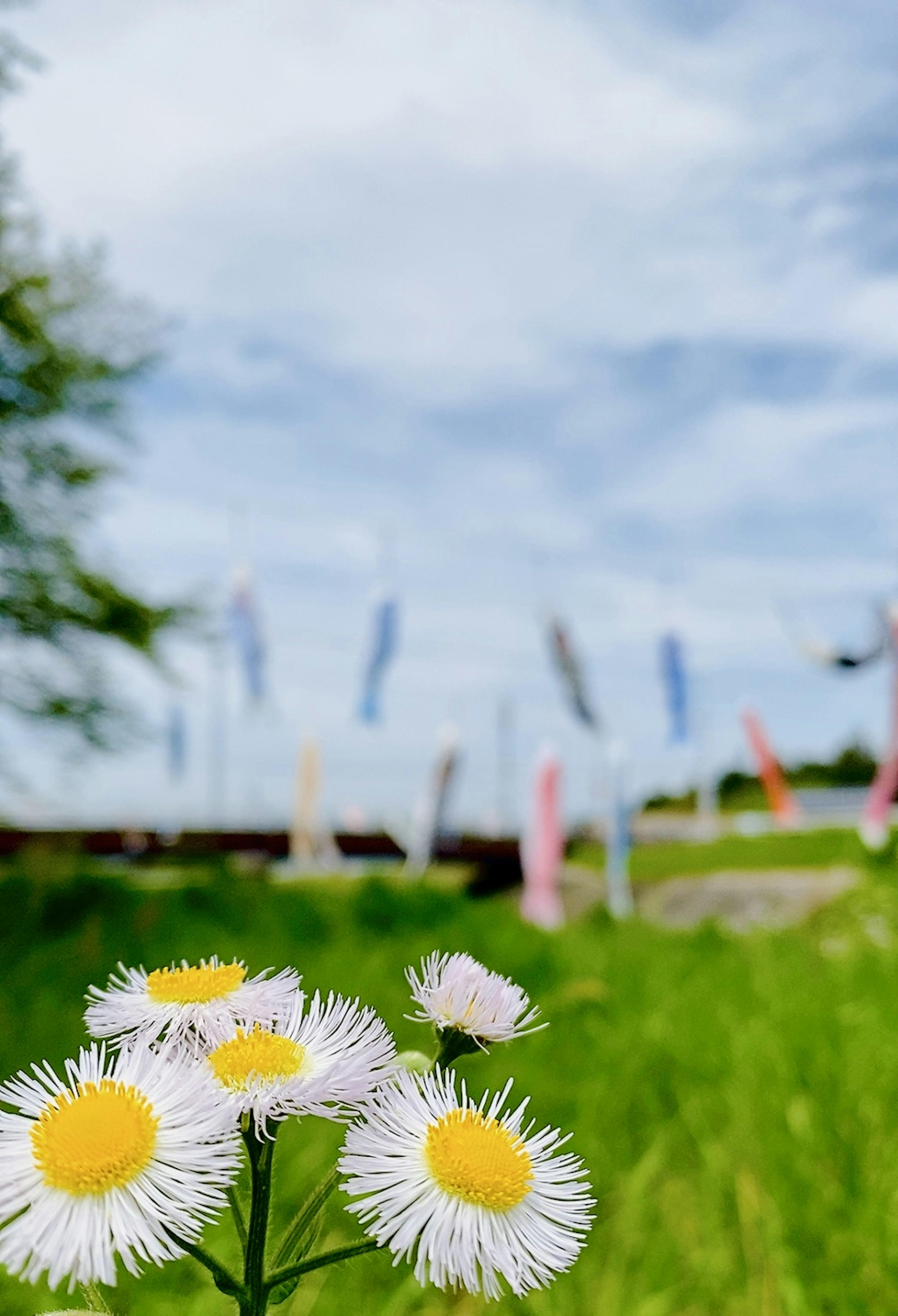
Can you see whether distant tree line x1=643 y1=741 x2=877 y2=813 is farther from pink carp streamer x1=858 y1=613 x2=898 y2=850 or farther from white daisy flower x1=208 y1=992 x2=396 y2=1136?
white daisy flower x1=208 y1=992 x2=396 y2=1136

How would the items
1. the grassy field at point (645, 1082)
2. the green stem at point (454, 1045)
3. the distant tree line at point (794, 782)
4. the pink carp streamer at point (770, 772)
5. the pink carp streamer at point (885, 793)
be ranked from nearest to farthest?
the green stem at point (454, 1045)
the grassy field at point (645, 1082)
the pink carp streamer at point (885, 793)
the pink carp streamer at point (770, 772)
the distant tree line at point (794, 782)

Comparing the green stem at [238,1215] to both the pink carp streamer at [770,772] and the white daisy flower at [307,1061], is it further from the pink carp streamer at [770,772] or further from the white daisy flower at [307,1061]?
the pink carp streamer at [770,772]

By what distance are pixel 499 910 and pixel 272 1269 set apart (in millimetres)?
6708

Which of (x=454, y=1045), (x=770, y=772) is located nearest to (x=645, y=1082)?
(x=454, y=1045)

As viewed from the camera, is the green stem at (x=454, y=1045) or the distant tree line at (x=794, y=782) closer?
the green stem at (x=454, y=1045)

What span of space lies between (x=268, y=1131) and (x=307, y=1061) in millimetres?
30

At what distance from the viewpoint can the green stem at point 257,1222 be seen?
1.18ft

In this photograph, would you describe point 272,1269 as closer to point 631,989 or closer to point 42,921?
point 631,989

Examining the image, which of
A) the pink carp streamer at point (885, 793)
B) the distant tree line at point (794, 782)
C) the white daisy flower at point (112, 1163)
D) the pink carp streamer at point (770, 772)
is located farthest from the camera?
the distant tree line at point (794, 782)

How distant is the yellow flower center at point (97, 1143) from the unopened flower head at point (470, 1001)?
11 cm

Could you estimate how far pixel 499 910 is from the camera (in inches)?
273

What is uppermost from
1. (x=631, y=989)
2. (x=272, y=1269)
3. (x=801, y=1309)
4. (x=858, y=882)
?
(x=272, y=1269)

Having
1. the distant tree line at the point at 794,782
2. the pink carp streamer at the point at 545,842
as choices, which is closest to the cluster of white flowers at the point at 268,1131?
the pink carp streamer at the point at 545,842

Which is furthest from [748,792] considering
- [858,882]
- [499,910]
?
[499,910]
